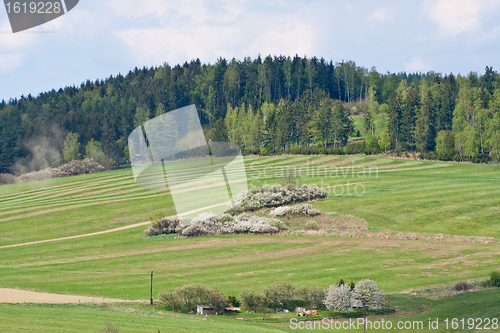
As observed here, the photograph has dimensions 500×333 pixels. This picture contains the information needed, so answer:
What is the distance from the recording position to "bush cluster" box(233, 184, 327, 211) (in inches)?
2525

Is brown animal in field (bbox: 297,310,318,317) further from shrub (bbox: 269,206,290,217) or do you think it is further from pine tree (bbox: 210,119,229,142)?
pine tree (bbox: 210,119,229,142)

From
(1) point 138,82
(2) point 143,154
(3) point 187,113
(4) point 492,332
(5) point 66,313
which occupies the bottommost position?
(4) point 492,332

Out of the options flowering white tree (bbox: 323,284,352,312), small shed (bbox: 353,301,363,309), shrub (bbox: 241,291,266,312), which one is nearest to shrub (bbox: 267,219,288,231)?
shrub (bbox: 241,291,266,312)

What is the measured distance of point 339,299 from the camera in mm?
31641

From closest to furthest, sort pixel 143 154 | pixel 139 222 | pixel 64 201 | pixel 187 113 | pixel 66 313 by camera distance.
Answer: pixel 187 113 < pixel 143 154 < pixel 66 313 < pixel 139 222 < pixel 64 201

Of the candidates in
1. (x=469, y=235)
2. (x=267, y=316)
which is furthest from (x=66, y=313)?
(x=469, y=235)

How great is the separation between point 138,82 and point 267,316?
17116 centimetres

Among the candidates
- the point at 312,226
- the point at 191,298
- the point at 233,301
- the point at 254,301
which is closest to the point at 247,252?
the point at 312,226

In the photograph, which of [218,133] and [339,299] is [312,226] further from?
[218,133]

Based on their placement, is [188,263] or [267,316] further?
[188,263]

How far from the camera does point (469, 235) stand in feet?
162

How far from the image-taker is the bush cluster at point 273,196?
64125mm

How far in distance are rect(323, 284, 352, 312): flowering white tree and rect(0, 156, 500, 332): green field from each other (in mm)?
3912

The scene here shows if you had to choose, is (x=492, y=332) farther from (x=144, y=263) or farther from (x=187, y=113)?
(x=144, y=263)
